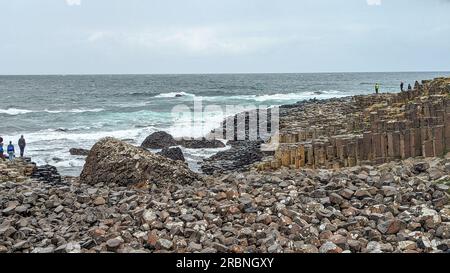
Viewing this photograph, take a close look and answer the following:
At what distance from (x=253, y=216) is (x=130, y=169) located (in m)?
4.77

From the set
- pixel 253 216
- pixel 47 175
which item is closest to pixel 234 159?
pixel 47 175

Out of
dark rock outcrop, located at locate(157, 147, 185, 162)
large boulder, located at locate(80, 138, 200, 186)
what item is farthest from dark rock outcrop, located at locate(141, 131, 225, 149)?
large boulder, located at locate(80, 138, 200, 186)

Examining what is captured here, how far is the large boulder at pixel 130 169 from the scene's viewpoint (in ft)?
33.9

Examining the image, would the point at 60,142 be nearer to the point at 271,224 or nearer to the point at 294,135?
the point at 294,135

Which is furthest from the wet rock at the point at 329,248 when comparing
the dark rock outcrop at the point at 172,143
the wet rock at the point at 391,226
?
the dark rock outcrop at the point at 172,143

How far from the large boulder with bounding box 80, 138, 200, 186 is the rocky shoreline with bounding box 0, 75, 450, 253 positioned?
92 cm

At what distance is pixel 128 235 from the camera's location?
610 centimetres

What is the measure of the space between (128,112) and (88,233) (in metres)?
36.8

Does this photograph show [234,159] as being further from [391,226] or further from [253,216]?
[391,226]

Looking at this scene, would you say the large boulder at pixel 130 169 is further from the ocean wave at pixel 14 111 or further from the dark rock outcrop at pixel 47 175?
the ocean wave at pixel 14 111

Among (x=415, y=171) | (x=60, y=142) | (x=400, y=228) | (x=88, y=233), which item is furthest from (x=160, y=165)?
(x=60, y=142)

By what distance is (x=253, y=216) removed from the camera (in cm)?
645

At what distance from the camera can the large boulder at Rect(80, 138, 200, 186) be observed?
33.9 ft

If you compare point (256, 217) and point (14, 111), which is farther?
point (14, 111)
